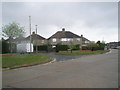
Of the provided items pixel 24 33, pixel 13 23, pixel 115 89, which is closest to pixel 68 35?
pixel 24 33

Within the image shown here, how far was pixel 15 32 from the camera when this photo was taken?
3703 centimetres

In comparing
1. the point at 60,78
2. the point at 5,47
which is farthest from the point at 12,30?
the point at 60,78

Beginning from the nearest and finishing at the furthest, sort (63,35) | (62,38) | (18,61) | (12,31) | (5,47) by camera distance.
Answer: (18,61) → (5,47) → (12,31) → (62,38) → (63,35)

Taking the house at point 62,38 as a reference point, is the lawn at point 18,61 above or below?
below

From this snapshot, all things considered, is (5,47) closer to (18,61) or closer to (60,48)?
(60,48)

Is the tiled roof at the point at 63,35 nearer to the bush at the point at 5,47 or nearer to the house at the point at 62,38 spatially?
the house at the point at 62,38

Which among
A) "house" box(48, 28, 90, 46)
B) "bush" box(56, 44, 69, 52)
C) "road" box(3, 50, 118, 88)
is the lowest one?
"road" box(3, 50, 118, 88)

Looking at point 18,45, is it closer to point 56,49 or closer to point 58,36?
point 56,49

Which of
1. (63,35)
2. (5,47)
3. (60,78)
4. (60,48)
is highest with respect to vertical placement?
(63,35)

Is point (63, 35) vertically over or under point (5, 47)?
over

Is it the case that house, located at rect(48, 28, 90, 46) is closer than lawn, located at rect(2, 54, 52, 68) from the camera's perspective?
No

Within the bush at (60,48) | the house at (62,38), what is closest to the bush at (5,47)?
the bush at (60,48)

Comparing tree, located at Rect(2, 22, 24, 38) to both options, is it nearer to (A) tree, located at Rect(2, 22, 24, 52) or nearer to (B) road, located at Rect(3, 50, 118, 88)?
(A) tree, located at Rect(2, 22, 24, 52)

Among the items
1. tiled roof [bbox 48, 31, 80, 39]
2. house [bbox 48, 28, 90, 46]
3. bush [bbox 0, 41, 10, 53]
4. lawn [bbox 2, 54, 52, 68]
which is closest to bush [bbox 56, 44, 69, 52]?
house [bbox 48, 28, 90, 46]
